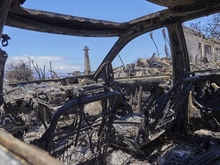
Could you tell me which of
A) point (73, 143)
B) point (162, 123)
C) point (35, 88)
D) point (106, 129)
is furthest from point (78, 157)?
point (35, 88)

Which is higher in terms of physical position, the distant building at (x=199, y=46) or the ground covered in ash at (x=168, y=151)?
the distant building at (x=199, y=46)

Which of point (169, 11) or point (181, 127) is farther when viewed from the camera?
point (181, 127)

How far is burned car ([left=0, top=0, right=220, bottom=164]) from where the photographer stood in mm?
2961

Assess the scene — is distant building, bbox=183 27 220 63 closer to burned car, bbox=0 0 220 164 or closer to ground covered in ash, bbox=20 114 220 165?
burned car, bbox=0 0 220 164

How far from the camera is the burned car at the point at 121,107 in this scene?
2961 millimetres

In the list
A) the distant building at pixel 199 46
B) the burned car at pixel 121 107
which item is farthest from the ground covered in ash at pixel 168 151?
the distant building at pixel 199 46

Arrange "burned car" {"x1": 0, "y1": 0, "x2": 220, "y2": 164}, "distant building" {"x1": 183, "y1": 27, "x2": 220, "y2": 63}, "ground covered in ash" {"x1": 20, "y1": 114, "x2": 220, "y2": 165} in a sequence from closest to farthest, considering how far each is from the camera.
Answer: "burned car" {"x1": 0, "y1": 0, "x2": 220, "y2": 164} → "ground covered in ash" {"x1": 20, "y1": 114, "x2": 220, "y2": 165} → "distant building" {"x1": 183, "y1": 27, "x2": 220, "y2": 63}

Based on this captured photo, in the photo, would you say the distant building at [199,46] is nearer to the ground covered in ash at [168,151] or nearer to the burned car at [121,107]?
the burned car at [121,107]

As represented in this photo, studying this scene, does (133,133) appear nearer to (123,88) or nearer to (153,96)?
(153,96)

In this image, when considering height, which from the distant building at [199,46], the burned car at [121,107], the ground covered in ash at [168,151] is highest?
the distant building at [199,46]

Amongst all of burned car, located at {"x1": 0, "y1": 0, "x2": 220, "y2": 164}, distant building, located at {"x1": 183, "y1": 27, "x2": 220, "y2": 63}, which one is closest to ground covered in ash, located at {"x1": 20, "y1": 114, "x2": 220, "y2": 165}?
burned car, located at {"x1": 0, "y1": 0, "x2": 220, "y2": 164}

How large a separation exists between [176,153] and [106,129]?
2104 millimetres

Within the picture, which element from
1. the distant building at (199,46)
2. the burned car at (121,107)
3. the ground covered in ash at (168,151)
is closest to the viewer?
the burned car at (121,107)

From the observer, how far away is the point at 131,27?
5695 mm
